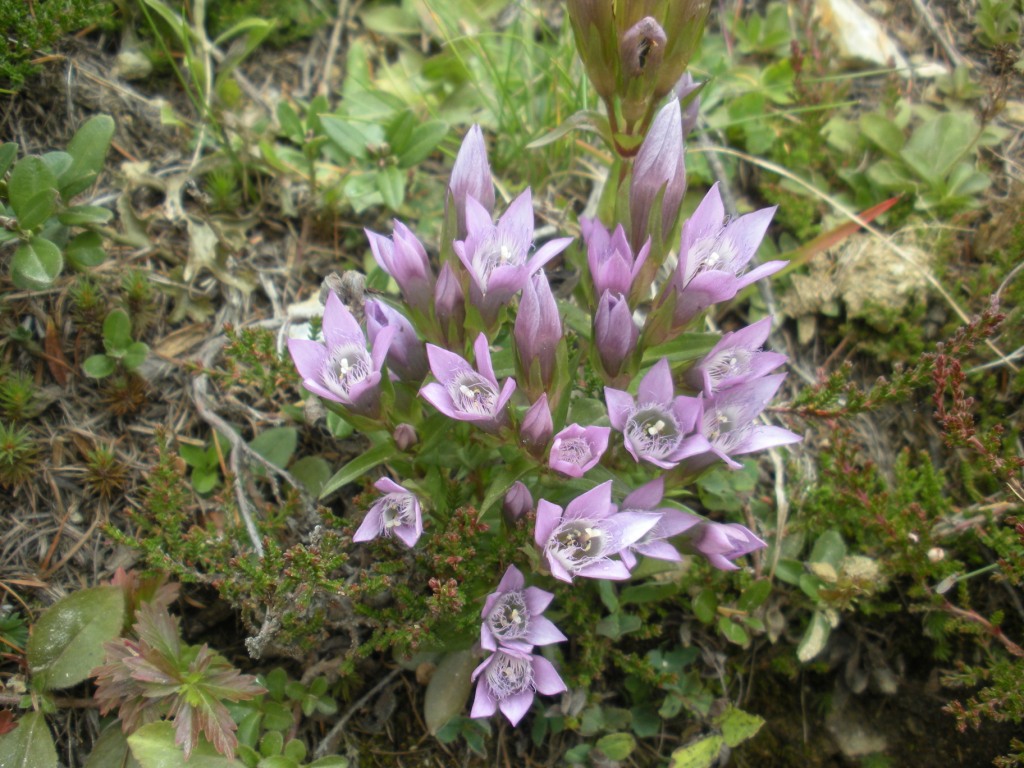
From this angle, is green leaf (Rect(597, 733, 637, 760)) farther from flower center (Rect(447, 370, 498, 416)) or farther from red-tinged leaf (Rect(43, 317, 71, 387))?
red-tinged leaf (Rect(43, 317, 71, 387))

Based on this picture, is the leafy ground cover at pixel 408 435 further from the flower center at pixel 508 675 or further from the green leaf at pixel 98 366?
the flower center at pixel 508 675

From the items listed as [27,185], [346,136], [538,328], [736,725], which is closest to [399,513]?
[538,328]

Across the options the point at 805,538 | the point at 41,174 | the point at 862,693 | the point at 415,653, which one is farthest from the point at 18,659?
the point at 862,693

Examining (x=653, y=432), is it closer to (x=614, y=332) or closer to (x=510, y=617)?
(x=614, y=332)

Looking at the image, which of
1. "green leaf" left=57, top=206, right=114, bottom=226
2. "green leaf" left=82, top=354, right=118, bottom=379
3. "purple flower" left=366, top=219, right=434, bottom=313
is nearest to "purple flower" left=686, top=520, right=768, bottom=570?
"purple flower" left=366, top=219, right=434, bottom=313

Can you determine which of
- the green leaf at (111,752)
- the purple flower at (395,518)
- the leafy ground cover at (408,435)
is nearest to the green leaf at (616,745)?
the leafy ground cover at (408,435)

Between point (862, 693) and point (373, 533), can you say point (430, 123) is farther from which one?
point (862, 693)
